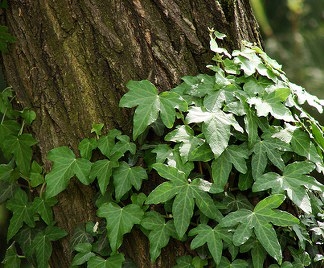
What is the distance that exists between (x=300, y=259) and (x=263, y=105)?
45 cm

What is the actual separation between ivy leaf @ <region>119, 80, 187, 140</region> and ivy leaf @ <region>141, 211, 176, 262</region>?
0.22 m

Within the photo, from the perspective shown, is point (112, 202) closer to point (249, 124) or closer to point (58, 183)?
point (58, 183)

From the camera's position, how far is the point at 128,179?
1.56 metres

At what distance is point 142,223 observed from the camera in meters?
1.53

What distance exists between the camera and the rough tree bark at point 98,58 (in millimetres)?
1634

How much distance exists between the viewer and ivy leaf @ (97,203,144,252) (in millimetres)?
1521

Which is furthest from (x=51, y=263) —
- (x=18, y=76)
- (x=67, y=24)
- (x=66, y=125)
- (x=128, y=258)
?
(x=67, y=24)

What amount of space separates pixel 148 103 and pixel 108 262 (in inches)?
17.7

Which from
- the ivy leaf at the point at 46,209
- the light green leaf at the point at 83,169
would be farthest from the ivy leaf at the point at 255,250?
the ivy leaf at the point at 46,209

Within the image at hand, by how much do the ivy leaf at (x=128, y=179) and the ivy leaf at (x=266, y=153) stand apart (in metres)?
0.30

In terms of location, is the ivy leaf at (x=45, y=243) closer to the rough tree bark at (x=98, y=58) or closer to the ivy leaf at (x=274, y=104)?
the rough tree bark at (x=98, y=58)

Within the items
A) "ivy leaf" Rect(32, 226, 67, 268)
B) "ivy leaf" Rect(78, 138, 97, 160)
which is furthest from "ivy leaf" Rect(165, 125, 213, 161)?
"ivy leaf" Rect(32, 226, 67, 268)

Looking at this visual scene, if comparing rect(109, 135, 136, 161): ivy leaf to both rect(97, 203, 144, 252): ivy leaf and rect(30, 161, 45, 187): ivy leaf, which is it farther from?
rect(30, 161, 45, 187): ivy leaf

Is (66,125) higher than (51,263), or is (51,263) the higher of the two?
(66,125)
